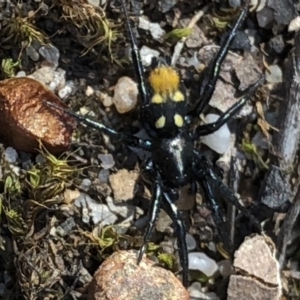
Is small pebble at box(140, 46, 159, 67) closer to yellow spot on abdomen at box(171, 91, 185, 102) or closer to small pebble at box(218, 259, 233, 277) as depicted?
yellow spot on abdomen at box(171, 91, 185, 102)

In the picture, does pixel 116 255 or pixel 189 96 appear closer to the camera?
pixel 116 255

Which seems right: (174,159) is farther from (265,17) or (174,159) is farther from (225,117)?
(265,17)

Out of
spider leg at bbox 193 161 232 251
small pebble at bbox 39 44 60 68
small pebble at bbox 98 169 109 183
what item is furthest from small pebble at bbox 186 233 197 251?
small pebble at bbox 39 44 60 68

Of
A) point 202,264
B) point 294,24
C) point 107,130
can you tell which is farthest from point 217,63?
point 202,264

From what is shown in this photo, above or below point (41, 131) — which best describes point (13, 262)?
below

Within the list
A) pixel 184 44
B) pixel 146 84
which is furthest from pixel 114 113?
pixel 184 44

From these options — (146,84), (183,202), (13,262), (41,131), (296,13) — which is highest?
(296,13)

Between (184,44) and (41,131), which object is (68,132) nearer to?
(41,131)
